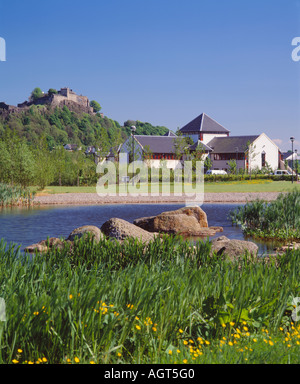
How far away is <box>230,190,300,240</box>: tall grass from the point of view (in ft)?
42.0

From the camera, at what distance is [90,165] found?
149 ft

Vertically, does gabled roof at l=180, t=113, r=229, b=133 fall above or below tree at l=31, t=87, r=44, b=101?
below

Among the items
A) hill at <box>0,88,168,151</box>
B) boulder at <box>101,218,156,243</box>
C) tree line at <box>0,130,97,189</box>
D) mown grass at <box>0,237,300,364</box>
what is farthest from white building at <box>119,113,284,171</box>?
mown grass at <box>0,237,300,364</box>

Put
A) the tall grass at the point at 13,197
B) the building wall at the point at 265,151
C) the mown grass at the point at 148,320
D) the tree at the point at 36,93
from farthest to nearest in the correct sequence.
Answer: the tree at the point at 36,93 → the building wall at the point at 265,151 → the tall grass at the point at 13,197 → the mown grass at the point at 148,320

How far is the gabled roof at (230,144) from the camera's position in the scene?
69.3 m

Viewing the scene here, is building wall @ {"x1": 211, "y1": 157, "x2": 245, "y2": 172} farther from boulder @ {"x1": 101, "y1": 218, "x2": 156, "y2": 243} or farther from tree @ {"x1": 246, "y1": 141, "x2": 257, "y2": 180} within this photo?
boulder @ {"x1": 101, "y1": 218, "x2": 156, "y2": 243}

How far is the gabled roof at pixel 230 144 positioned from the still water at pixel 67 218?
47470 mm

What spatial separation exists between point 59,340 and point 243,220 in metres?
11.7

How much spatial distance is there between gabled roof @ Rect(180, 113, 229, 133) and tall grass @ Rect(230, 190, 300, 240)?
61470 mm

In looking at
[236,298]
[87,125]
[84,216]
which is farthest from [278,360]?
[87,125]

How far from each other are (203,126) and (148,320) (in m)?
72.7

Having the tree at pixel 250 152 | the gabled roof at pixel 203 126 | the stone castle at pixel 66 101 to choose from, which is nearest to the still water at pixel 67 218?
the tree at pixel 250 152

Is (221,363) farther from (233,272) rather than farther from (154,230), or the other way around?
(154,230)

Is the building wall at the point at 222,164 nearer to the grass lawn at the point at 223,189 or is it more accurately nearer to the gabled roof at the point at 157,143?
the gabled roof at the point at 157,143
